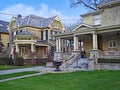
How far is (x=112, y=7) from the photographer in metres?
28.7

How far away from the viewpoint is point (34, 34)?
43469 mm

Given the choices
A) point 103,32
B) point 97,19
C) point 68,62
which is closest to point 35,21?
point 97,19

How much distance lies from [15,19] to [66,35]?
19994 mm

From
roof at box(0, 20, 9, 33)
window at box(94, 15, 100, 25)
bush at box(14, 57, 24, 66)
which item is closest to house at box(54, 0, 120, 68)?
window at box(94, 15, 100, 25)

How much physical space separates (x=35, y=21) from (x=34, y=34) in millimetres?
4033

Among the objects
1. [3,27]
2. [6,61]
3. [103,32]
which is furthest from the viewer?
[3,27]

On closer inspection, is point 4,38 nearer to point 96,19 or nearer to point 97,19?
point 96,19

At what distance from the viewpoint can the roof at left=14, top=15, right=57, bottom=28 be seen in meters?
45.2

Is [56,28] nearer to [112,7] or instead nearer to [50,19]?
[50,19]

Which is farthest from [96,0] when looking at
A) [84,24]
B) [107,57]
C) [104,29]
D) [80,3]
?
[107,57]

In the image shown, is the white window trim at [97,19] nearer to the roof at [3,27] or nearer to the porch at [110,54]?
the porch at [110,54]

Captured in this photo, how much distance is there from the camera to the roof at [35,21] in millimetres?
45219

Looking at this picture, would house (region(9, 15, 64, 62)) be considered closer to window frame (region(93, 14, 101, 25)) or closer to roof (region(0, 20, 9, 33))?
roof (region(0, 20, 9, 33))

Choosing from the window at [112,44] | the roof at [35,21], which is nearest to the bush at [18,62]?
the roof at [35,21]
